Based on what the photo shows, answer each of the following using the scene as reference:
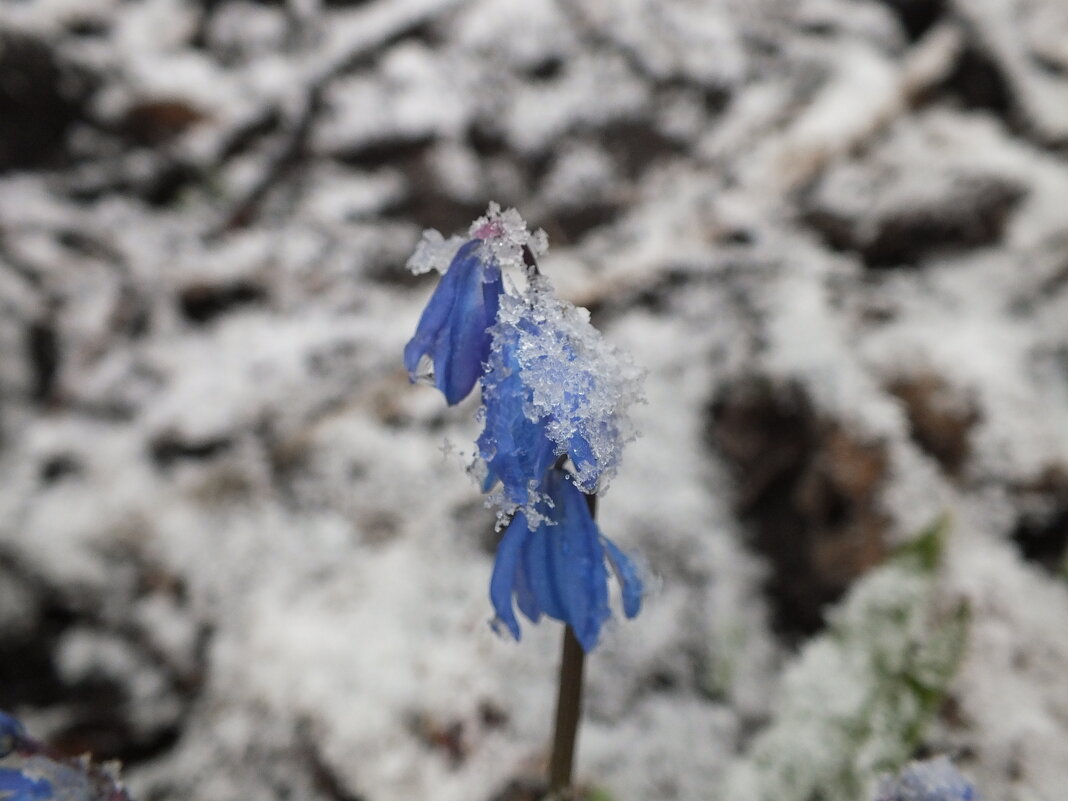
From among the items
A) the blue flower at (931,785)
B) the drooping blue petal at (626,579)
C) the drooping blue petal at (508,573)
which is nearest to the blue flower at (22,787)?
the drooping blue petal at (508,573)

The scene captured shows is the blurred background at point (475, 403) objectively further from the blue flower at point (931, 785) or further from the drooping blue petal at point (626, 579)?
the blue flower at point (931, 785)

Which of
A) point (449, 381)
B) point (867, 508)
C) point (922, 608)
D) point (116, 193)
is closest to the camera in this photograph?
point (449, 381)

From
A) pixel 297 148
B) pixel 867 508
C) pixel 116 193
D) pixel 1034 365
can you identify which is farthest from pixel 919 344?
pixel 116 193

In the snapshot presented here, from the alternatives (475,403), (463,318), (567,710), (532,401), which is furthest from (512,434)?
(475,403)

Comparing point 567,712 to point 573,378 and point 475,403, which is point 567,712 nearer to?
point 573,378

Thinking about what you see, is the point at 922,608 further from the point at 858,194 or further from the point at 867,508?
the point at 858,194

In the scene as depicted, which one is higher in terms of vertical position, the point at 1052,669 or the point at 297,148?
the point at 297,148

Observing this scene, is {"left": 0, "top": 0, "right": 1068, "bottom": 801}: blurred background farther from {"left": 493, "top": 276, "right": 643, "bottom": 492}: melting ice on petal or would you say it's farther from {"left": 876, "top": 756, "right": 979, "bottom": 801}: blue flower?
{"left": 876, "top": 756, "right": 979, "bottom": 801}: blue flower
